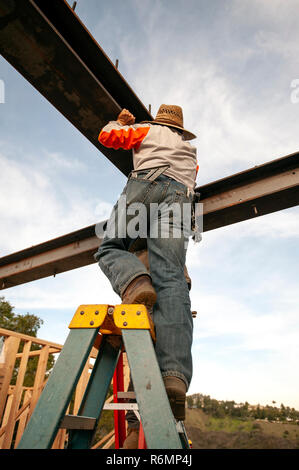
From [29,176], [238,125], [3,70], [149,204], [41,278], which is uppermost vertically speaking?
[29,176]

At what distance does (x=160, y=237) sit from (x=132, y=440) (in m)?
1.43

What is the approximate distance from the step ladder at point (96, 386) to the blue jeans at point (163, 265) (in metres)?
0.21

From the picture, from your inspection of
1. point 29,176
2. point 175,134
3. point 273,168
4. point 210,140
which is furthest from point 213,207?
point 29,176

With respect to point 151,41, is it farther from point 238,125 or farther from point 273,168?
point 273,168

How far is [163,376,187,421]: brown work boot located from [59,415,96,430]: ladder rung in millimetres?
453

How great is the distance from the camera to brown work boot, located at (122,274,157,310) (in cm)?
140

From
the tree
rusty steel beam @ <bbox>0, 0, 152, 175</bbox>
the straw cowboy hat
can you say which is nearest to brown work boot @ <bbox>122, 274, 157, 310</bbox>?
the straw cowboy hat

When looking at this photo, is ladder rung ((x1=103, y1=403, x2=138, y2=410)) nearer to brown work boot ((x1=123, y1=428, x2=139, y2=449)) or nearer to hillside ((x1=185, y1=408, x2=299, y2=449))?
brown work boot ((x1=123, y1=428, x2=139, y2=449))

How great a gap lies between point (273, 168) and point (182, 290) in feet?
8.40

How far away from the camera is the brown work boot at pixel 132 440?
1.88 metres

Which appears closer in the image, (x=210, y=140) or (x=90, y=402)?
(x=90, y=402)

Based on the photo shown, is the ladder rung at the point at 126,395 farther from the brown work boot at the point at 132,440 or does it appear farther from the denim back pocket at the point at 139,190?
the denim back pocket at the point at 139,190

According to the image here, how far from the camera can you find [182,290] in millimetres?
1657
